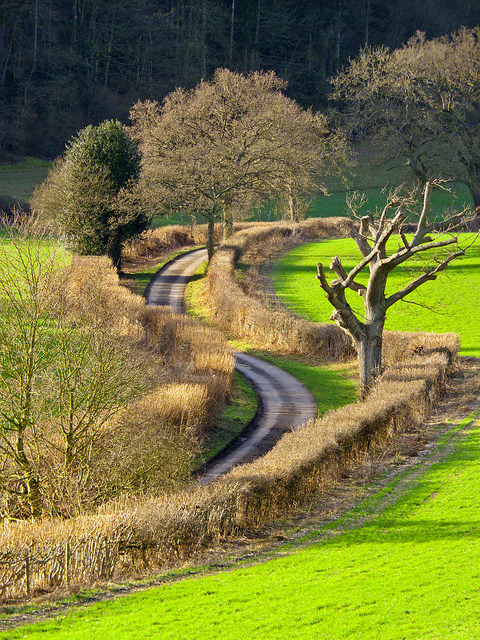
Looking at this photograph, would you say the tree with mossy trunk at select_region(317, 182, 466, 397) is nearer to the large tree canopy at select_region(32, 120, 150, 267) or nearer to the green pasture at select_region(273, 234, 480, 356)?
the green pasture at select_region(273, 234, 480, 356)

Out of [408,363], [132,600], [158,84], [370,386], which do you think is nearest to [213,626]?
[132,600]

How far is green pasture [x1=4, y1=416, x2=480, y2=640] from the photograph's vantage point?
364 inches

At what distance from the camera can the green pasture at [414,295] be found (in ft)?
→ 121

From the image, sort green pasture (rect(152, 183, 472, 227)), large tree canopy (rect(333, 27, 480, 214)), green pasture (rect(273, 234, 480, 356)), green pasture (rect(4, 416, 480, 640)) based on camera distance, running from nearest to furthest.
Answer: green pasture (rect(4, 416, 480, 640)) < green pasture (rect(273, 234, 480, 356)) < large tree canopy (rect(333, 27, 480, 214)) < green pasture (rect(152, 183, 472, 227))

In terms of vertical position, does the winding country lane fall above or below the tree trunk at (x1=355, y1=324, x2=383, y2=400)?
below

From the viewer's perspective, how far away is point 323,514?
15484 mm

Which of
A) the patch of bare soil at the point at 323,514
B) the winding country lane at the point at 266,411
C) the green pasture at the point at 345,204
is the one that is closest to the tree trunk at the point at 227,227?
the green pasture at the point at 345,204

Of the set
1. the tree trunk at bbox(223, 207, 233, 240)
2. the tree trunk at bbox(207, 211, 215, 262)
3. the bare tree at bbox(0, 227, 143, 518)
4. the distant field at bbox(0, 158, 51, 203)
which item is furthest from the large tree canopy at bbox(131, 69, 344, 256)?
the bare tree at bbox(0, 227, 143, 518)

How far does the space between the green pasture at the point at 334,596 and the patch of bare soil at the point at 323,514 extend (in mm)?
367

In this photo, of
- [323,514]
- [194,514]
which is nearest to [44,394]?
[194,514]

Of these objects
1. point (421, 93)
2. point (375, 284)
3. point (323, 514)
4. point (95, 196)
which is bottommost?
point (323, 514)

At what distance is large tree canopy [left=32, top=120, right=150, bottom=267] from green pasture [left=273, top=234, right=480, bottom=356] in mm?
11280

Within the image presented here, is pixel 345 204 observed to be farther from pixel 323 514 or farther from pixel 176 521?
pixel 176 521

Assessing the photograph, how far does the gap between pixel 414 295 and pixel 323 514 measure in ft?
98.6
